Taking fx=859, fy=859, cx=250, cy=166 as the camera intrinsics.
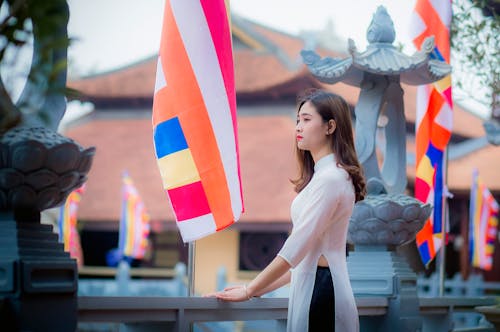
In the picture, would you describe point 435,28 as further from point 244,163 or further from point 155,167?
point 155,167

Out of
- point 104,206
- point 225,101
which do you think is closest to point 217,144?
point 225,101

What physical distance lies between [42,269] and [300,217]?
844 millimetres

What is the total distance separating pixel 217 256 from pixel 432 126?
502 inches

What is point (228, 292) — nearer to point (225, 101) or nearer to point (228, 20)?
point (225, 101)

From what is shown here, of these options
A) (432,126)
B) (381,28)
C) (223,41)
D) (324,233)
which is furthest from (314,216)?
(432,126)

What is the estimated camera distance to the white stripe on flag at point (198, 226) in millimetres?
3928

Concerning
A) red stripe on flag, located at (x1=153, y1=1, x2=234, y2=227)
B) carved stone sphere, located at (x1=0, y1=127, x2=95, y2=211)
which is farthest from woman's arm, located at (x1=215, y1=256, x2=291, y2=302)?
red stripe on flag, located at (x1=153, y1=1, x2=234, y2=227)

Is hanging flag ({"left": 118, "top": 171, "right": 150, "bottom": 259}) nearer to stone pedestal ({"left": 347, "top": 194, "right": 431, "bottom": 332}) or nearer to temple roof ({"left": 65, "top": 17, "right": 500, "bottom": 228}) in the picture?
temple roof ({"left": 65, "top": 17, "right": 500, "bottom": 228})

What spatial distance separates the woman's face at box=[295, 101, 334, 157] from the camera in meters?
2.89

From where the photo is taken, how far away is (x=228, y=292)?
3105 millimetres

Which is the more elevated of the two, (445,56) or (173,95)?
(445,56)

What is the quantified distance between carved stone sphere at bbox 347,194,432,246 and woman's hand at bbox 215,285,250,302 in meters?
1.53

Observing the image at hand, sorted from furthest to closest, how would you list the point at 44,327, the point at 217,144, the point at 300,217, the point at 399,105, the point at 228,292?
the point at 399,105
the point at 217,144
the point at 228,292
the point at 300,217
the point at 44,327

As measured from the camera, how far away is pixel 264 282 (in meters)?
2.88
